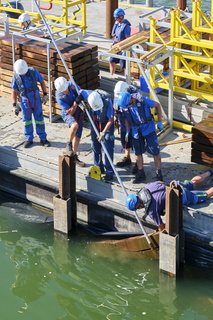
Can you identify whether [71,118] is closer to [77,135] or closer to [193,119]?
[77,135]

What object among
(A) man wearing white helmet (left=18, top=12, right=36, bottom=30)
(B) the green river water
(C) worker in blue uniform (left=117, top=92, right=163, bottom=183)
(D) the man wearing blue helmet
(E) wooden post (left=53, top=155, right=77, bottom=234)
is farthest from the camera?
(A) man wearing white helmet (left=18, top=12, right=36, bottom=30)

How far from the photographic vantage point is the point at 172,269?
12086 mm

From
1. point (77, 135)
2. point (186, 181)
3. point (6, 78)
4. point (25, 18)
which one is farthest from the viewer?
point (25, 18)

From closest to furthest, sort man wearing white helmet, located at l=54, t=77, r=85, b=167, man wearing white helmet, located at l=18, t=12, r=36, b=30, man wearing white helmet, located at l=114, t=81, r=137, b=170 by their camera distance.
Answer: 1. man wearing white helmet, located at l=114, t=81, r=137, b=170
2. man wearing white helmet, located at l=54, t=77, r=85, b=167
3. man wearing white helmet, located at l=18, t=12, r=36, b=30

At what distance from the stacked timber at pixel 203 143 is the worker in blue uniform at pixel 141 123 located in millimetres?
625

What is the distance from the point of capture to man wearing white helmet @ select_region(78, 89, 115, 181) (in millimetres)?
12586

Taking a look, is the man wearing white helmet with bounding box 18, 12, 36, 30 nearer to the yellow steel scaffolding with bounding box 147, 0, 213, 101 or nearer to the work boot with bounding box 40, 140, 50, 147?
the yellow steel scaffolding with bounding box 147, 0, 213, 101

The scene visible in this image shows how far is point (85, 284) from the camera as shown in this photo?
1248cm

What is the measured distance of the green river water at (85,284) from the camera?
1178 centimetres

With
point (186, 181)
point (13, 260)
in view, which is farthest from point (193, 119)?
point (13, 260)

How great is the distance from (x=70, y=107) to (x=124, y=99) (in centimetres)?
135

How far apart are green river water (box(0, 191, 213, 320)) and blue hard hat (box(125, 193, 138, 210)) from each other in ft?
4.10

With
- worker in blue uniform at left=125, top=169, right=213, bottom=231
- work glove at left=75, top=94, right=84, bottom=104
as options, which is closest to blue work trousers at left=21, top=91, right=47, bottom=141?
work glove at left=75, top=94, right=84, bottom=104

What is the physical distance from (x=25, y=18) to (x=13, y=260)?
20.6 ft
